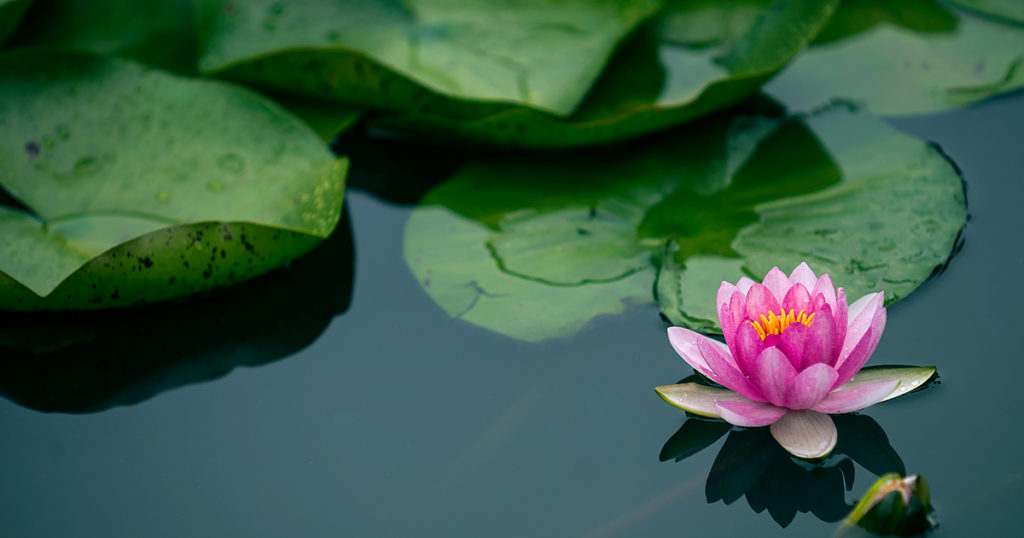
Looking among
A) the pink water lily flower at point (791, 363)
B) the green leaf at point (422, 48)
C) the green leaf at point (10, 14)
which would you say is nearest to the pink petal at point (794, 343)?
the pink water lily flower at point (791, 363)

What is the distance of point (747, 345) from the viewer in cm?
141

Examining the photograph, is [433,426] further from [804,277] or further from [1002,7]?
[1002,7]

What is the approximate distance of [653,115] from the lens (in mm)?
2049

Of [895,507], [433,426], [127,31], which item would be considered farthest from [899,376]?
[127,31]

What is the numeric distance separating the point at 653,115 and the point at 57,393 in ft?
5.32

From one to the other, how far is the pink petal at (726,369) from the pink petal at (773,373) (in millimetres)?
21

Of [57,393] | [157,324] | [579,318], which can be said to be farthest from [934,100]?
[57,393]

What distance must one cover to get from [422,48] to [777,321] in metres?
1.35

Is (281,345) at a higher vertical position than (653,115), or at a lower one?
lower

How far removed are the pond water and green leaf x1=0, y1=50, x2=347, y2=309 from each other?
176mm

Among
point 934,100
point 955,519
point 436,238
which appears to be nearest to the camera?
point 955,519

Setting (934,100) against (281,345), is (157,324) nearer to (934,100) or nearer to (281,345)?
Result: (281,345)

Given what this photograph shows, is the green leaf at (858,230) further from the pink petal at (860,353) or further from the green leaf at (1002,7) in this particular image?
the green leaf at (1002,7)

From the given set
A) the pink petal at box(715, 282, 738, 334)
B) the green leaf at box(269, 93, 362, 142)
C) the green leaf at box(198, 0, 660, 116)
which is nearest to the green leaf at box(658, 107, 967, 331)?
the pink petal at box(715, 282, 738, 334)
